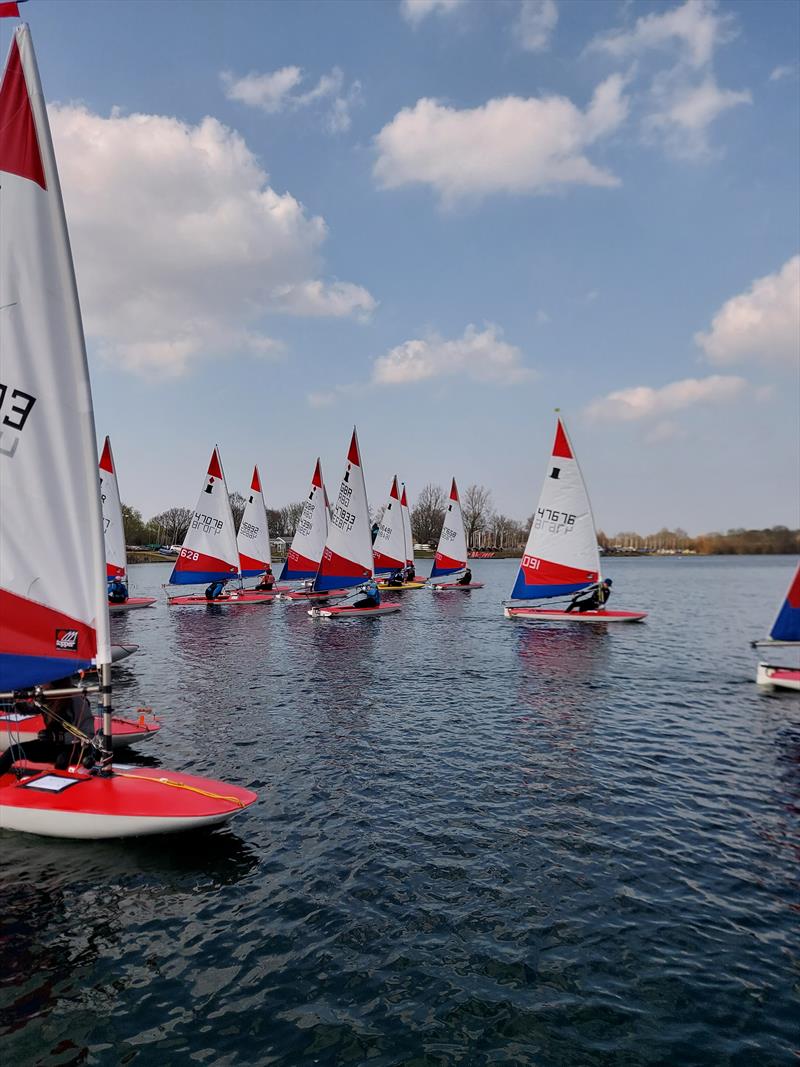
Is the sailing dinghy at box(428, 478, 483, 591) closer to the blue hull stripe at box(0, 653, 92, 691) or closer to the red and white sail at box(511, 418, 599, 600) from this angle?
the red and white sail at box(511, 418, 599, 600)

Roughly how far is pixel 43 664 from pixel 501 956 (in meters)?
8.78

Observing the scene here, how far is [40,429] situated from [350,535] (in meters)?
32.5

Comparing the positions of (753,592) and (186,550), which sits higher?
(186,550)

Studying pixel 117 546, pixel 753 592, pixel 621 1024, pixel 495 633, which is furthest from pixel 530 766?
pixel 753 592

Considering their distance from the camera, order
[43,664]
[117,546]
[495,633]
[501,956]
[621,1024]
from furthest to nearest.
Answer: [117,546]
[495,633]
[43,664]
[501,956]
[621,1024]

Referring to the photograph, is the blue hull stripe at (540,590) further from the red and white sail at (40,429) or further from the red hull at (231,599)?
the red and white sail at (40,429)

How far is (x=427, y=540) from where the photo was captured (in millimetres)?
172125

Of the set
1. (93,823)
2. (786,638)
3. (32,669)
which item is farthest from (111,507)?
(786,638)

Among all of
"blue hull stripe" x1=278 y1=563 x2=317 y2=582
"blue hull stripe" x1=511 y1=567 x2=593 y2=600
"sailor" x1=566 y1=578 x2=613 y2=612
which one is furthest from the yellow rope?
"blue hull stripe" x1=278 y1=563 x2=317 y2=582

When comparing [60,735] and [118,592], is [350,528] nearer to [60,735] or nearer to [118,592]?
[118,592]

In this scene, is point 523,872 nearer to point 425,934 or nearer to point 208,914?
point 425,934

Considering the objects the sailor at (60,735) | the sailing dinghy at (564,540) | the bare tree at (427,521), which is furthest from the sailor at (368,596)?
the bare tree at (427,521)

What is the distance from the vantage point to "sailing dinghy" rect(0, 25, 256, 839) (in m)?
10.2

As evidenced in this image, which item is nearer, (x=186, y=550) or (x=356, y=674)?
(x=356, y=674)
